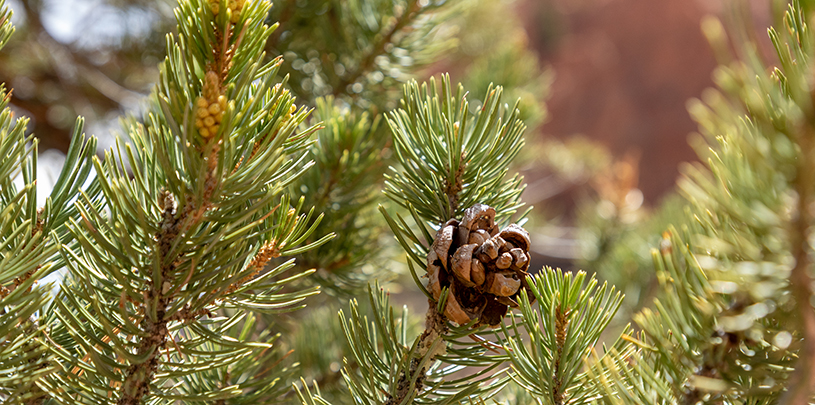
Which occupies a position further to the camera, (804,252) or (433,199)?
(433,199)

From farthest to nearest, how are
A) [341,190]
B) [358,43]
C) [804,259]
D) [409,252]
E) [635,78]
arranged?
[635,78]
[358,43]
[341,190]
[409,252]
[804,259]

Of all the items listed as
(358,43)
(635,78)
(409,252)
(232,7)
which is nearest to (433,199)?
(409,252)

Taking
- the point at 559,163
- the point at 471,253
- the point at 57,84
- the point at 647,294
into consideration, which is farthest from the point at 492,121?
the point at 559,163

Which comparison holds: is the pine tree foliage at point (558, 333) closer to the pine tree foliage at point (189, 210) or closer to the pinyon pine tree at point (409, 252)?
the pinyon pine tree at point (409, 252)

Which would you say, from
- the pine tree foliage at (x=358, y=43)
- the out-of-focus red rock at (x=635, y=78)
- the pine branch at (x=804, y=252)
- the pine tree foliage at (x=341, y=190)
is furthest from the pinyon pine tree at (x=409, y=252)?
the out-of-focus red rock at (x=635, y=78)

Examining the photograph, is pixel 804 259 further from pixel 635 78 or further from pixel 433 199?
pixel 635 78

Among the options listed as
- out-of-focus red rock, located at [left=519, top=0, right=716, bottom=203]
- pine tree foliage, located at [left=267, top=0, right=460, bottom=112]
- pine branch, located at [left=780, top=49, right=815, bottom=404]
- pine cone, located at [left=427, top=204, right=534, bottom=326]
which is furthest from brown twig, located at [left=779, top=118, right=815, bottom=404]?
out-of-focus red rock, located at [left=519, top=0, right=716, bottom=203]

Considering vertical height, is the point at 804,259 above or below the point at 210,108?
below
